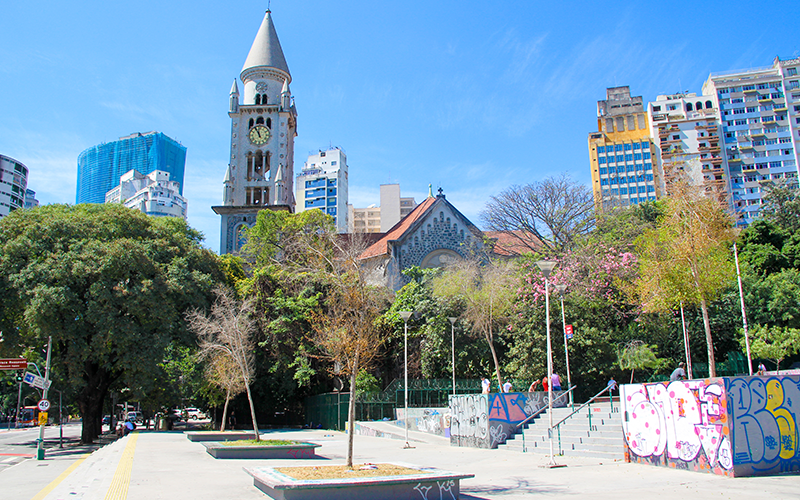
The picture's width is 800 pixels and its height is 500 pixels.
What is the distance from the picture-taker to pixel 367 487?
7934 mm

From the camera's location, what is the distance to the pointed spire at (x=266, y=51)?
208 feet

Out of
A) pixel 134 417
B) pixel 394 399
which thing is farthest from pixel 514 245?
pixel 134 417

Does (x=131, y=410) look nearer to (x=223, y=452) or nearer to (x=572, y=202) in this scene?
(x=572, y=202)

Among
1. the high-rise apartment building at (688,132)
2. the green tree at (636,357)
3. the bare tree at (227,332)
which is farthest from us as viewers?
the high-rise apartment building at (688,132)

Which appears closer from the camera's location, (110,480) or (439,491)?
(439,491)

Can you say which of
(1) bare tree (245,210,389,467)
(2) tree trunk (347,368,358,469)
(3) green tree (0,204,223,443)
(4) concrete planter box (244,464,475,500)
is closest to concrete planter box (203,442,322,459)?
(1) bare tree (245,210,389,467)

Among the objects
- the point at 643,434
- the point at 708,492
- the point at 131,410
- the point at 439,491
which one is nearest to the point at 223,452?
the point at 439,491

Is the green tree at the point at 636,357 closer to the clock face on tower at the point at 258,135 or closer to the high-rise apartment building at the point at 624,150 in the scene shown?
the clock face on tower at the point at 258,135

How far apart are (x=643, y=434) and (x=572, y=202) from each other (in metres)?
26.1

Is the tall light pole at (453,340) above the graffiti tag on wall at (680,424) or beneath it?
above

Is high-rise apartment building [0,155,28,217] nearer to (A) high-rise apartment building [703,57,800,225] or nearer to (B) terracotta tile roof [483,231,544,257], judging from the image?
(B) terracotta tile roof [483,231,544,257]

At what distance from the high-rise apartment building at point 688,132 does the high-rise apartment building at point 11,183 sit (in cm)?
10337

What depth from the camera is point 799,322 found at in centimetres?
2889

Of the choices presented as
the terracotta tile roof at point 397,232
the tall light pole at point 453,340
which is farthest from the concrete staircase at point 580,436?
the terracotta tile roof at point 397,232
